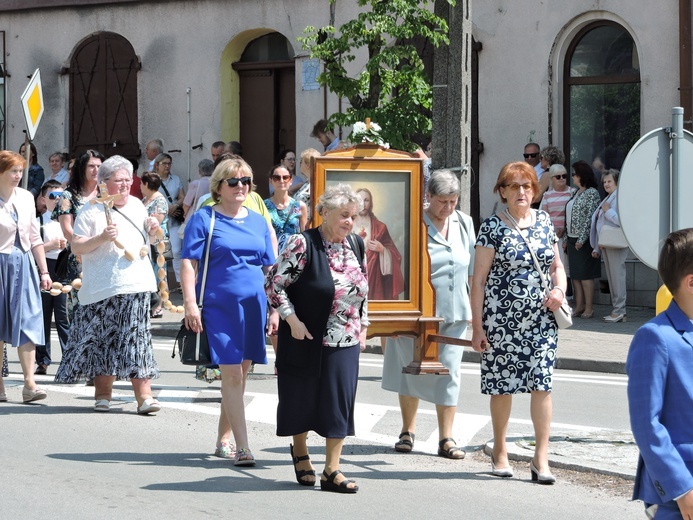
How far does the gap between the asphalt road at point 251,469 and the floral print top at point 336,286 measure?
0.91m

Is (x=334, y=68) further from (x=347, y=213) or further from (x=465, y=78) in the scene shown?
(x=347, y=213)

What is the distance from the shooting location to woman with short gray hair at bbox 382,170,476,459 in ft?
29.6

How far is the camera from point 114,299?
1043cm

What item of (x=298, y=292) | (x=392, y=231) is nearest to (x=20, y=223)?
(x=392, y=231)

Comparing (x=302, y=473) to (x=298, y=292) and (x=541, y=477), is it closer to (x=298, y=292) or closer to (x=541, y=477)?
(x=298, y=292)

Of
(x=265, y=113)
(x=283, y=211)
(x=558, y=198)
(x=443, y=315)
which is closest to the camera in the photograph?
(x=443, y=315)

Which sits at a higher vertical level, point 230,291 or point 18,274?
point 18,274

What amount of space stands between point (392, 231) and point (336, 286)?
4.47 feet

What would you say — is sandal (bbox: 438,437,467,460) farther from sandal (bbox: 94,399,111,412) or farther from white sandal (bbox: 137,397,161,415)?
sandal (bbox: 94,399,111,412)

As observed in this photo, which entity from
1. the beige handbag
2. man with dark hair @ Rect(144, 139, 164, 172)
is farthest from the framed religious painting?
man with dark hair @ Rect(144, 139, 164, 172)

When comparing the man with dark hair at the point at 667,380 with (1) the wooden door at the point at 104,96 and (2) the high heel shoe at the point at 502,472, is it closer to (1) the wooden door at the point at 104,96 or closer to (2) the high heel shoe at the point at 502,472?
(2) the high heel shoe at the point at 502,472

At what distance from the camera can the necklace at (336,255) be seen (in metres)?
7.75

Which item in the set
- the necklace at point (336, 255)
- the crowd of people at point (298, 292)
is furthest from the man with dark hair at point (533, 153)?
the necklace at point (336, 255)

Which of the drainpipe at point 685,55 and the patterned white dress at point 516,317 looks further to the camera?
the drainpipe at point 685,55
